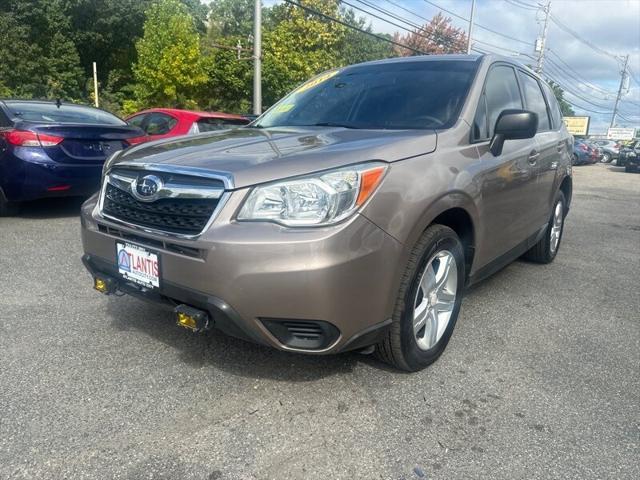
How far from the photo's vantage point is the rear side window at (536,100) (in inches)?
163

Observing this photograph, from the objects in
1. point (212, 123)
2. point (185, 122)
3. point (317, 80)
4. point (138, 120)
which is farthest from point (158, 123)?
point (317, 80)

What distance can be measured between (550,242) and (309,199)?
3.65 meters

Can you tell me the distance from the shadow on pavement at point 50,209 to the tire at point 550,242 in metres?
5.37

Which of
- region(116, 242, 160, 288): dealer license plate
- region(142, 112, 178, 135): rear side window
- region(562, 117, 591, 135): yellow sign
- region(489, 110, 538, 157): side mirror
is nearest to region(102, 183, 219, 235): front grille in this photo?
region(116, 242, 160, 288): dealer license plate

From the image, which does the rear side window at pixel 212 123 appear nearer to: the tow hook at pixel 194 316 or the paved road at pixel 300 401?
the paved road at pixel 300 401

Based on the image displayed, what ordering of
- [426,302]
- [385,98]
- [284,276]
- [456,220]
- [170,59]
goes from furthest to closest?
[170,59]
[385,98]
[456,220]
[426,302]
[284,276]

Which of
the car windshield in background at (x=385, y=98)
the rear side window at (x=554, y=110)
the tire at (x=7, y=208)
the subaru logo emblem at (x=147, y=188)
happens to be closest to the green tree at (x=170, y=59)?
the tire at (x=7, y=208)

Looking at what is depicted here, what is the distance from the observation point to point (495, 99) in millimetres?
3418

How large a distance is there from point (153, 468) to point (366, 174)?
144 centimetres

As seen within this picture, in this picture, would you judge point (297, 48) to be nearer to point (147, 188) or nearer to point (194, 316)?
point (147, 188)

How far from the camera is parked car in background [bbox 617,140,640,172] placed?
78.0 ft

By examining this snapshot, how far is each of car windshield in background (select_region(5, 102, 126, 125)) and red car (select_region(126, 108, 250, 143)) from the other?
2.13 ft

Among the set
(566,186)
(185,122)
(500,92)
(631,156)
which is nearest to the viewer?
(500,92)

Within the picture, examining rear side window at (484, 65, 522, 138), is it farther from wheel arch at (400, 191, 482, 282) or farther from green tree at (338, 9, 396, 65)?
green tree at (338, 9, 396, 65)
